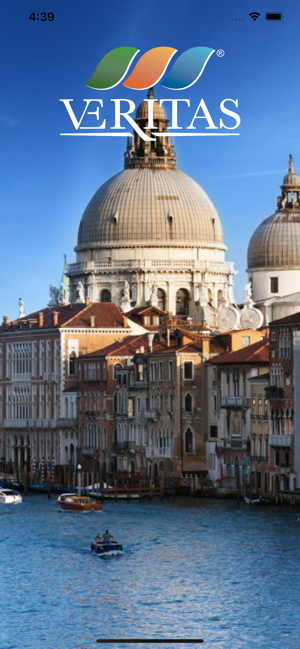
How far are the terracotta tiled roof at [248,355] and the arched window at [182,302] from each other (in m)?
32.1

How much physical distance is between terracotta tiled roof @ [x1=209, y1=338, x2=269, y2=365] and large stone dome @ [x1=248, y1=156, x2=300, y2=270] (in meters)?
28.1

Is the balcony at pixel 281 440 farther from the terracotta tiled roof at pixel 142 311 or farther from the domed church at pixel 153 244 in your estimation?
the domed church at pixel 153 244

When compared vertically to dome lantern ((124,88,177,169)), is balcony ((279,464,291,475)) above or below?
below

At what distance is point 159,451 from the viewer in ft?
247

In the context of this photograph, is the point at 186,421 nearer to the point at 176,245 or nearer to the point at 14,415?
the point at 14,415

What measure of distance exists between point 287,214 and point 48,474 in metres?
26.2

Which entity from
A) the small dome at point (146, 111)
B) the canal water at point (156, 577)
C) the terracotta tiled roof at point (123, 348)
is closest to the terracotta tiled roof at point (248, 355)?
the canal water at point (156, 577)

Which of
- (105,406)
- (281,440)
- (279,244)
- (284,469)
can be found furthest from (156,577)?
(279,244)

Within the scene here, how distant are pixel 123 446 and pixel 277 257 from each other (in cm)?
2574

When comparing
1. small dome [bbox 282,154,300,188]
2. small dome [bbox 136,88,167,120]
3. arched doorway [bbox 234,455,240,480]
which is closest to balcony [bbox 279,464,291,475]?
arched doorway [bbox 234,455,240,480]

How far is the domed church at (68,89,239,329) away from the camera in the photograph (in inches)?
4168

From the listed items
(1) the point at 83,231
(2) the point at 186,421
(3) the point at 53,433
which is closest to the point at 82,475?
(2) the point at 186,421

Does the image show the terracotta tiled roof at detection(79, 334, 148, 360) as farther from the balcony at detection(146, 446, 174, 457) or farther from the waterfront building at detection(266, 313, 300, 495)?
the waterfront building at detection(266, 313, 300, 495)

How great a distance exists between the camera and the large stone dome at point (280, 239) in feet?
333
